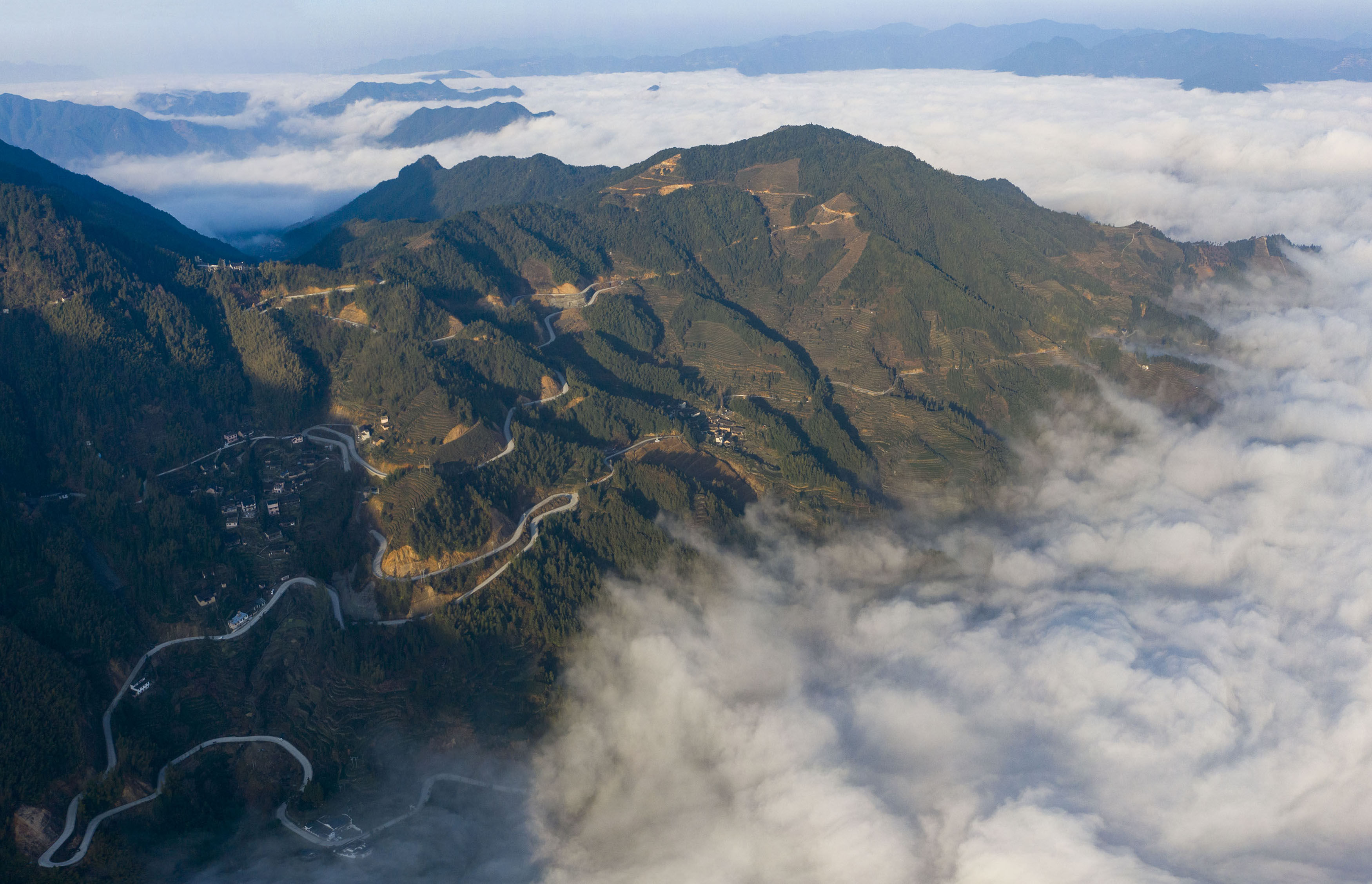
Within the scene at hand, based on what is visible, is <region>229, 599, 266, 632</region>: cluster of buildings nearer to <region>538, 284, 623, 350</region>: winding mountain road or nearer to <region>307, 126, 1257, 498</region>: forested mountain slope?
<region>307, 126, 1257, 498</region>: forested mountain slope

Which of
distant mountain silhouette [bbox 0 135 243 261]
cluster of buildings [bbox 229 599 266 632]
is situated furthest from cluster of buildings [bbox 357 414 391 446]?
distant mountain silhouette [bbox 0 135 243 261]

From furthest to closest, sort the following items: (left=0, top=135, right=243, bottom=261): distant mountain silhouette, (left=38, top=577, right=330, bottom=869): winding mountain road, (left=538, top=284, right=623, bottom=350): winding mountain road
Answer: (left=0, top=135, right=243, bottom=261): distant mountain silhouette → (left=538, top=284, right=623, bottom=350): winding mountain road → (left=38, top=577, right=330, bottom=869): winding mountain road

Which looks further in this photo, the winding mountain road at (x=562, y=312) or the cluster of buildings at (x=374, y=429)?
the winding mountain road at (x=562, y=312)

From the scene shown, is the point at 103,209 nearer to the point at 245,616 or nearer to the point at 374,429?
the point at 374,429

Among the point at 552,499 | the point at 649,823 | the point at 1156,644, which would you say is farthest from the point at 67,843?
the point at 1156,644

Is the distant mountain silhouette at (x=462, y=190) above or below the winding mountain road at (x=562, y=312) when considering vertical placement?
above

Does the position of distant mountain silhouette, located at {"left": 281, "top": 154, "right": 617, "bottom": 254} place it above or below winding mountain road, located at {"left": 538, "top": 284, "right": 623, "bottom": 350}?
above

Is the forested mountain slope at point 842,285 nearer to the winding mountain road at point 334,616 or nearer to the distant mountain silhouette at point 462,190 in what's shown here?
the winding mountain road at point 334,616

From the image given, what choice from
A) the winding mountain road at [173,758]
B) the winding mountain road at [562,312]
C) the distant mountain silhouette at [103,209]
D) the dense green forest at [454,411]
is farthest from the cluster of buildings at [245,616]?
the distant mountain silhouette at [103,209]

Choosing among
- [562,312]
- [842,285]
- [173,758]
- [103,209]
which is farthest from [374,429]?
[103,209]
